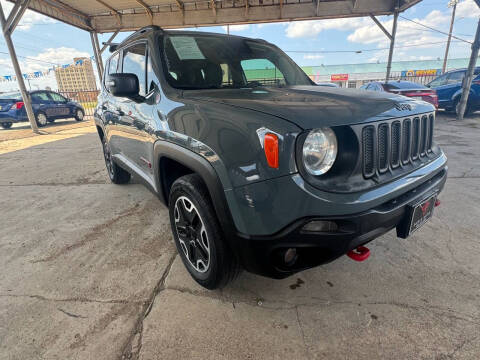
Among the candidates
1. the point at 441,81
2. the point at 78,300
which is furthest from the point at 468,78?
the point at 78,300

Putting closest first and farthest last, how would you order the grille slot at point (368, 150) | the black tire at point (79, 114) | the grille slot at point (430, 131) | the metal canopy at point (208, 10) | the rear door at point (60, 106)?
the grille slot at point (368, 150), the grille slot at point (430, 131), the metal canopy at point (208, 10), the rear door at point (60, 106), the black tire at point (79, 114)

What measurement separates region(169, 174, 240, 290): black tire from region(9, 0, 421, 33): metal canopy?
8.84 m

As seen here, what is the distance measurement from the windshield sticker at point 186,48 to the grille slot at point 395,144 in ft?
5.07

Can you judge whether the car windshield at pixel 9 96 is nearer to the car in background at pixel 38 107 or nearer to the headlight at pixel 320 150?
the car in background at pixel 38 107

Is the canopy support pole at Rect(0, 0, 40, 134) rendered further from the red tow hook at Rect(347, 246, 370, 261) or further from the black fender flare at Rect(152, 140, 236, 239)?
the red tow hook at Rect(347, 246, 370, 261)

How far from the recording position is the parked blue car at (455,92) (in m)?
8.67

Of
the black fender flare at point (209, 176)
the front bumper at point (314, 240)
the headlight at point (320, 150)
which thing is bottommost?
the front bumper at point (314, 240)

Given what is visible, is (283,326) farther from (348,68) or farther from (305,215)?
(348,68)

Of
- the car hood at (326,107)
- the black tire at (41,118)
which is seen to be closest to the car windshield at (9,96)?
the black tire at (41,118)

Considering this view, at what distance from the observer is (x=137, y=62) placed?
2.48m

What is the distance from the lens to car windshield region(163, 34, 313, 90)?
6.93 feet

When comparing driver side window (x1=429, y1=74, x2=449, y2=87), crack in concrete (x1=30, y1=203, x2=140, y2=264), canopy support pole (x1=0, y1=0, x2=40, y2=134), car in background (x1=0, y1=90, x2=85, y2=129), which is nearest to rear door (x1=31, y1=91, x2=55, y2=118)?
car in background (x1=0, y1=90, x2=85, y2=129)

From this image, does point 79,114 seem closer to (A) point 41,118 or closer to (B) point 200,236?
(A) point 41,118

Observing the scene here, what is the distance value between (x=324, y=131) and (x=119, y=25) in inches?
446
